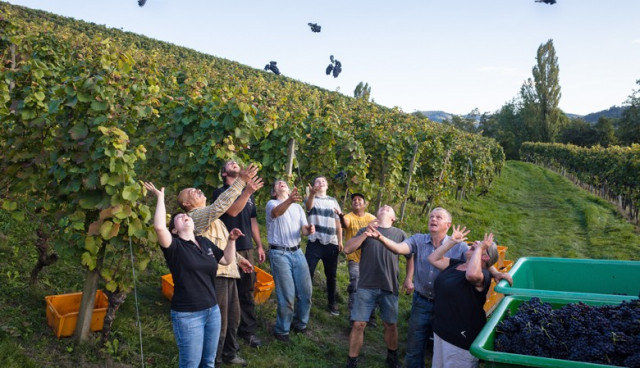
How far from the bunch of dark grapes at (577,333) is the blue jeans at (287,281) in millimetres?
2426

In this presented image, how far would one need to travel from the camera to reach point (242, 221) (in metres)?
4.49

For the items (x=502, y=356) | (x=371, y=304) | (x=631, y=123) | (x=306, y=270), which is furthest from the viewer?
(x=631, y=123)

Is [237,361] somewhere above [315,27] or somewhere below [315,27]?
below

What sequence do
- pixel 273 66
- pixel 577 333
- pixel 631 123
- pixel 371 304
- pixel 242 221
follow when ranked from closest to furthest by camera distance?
1. pixel 577 333
2. pixel 371 304
3. pixel 242 221
4. pixel 273 66
5. pixel 631 123

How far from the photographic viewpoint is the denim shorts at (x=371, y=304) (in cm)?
432

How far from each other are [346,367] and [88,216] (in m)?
2.63

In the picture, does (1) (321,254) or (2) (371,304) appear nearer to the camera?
(2) (371,304)

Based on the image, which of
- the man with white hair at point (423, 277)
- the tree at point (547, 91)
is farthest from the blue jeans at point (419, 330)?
the tree at point (547, 91)

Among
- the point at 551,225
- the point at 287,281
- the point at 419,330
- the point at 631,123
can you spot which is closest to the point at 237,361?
the point at 287,281

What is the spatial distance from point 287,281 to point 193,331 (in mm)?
1658

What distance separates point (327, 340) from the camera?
16.9 feet

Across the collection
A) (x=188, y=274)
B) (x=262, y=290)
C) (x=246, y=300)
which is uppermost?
(x=188, y=274)

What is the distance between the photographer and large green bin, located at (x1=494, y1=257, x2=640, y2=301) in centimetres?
405

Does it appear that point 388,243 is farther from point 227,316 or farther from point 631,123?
point 631,123
